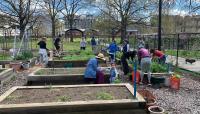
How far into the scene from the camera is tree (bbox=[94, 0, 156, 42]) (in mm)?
49250

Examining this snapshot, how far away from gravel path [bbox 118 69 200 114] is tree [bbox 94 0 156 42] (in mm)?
36736

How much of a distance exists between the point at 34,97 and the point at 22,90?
1.02 metres

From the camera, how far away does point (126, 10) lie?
164 feet

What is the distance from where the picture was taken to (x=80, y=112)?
6848 mm

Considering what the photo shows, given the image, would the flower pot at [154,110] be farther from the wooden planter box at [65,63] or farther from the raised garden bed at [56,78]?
the wooden planter box at [65,63]

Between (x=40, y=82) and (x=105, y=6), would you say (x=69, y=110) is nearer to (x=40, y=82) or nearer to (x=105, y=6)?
(x=40, y=82)

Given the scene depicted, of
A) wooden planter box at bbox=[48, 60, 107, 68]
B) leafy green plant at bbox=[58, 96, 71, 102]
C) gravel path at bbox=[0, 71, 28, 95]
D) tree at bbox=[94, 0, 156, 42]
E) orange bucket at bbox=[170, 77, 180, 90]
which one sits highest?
tree at bbox=[94, 0, 156, 42]

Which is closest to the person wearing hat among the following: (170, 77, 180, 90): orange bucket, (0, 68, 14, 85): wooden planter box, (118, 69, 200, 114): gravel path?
(118, 69, 200, 114): gravel path

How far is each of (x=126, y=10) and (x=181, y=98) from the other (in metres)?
40.6

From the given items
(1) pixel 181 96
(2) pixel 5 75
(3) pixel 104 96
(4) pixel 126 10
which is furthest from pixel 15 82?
(4) pixel 126 10

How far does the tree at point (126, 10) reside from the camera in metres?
49.2

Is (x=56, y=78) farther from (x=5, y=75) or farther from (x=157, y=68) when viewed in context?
(x=157, y=68)

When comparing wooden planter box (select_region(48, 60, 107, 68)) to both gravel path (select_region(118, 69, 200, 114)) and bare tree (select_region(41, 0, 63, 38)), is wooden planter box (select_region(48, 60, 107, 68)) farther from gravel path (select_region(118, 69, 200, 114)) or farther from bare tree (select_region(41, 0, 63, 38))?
A: bare tree (select_region(41, 0, 63, 38))

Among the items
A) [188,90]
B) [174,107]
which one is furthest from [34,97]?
[188,90]
